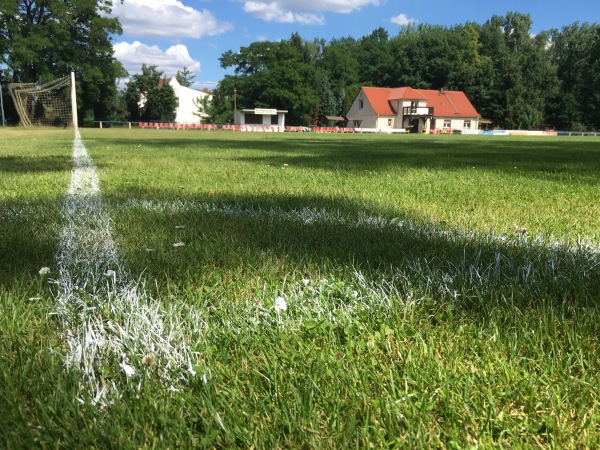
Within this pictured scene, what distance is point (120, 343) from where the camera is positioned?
4.80 ft

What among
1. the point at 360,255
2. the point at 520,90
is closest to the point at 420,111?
the point at 520,90

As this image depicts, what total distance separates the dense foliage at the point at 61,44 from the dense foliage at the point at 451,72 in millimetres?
22023

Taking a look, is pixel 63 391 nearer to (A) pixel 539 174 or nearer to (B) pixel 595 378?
(B) pixel 595 378

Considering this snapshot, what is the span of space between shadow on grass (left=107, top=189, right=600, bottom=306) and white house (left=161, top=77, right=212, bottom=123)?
8049 centimetres

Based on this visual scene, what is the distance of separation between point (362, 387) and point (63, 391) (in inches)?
30.4

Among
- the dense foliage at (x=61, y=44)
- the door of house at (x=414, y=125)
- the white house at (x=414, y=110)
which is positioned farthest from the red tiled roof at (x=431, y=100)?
the dense foliage at (x=61, y=44)

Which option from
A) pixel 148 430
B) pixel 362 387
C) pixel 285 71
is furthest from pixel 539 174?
pixel 285 71

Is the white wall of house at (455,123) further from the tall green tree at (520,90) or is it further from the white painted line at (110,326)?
the white painted line at (110,326)

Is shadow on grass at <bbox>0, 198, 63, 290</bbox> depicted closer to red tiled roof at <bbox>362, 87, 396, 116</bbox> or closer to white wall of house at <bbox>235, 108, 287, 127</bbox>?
white wall of house at <bbox>235, 108, 287, 127</bbox>

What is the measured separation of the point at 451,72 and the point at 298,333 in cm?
8809

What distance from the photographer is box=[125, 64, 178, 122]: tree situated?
66.8 metres

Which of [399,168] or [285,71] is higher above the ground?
[285,71]

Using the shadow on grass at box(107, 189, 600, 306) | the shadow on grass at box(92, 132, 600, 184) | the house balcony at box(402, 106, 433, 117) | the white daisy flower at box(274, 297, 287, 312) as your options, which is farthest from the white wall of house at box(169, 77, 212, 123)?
the white daisy flower at box(274, 297, 287, 312)

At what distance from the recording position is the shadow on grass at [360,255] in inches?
74.3
